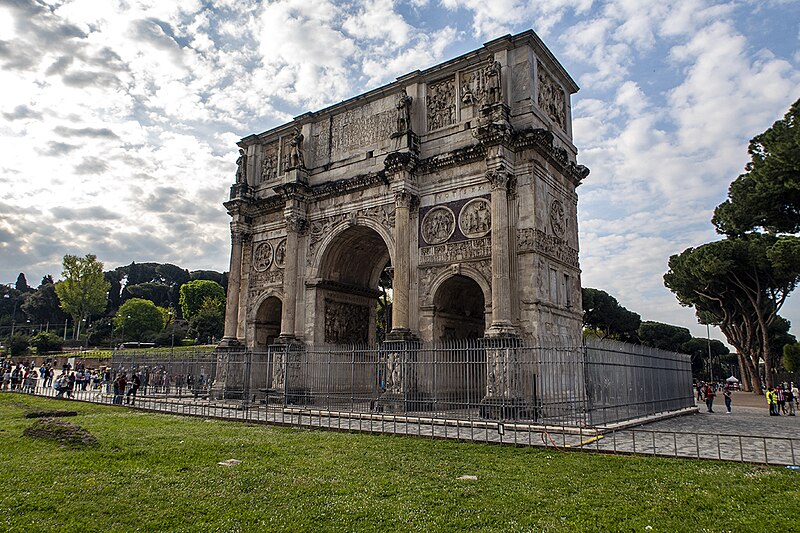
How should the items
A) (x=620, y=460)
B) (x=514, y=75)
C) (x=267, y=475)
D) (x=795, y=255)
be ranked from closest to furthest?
(x=267, y=475), (x=620, y=460), (x=514, y=75), (x=795, y=255)

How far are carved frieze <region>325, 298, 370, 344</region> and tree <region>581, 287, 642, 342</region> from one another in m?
32.2

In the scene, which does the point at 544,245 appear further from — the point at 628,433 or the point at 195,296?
the point at 195,296

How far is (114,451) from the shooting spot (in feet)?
33.0

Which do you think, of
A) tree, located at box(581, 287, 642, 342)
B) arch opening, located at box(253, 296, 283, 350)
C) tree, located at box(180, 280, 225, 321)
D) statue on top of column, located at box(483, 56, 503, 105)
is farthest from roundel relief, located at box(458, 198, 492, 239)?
tree, located at box(180, 280, 225, 321)

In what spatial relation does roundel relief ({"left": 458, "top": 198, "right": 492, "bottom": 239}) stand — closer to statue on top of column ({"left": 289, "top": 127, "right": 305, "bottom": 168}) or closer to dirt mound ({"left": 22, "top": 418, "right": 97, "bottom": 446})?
statue on top of column ({"left": 289, "top": 127, "right": 305, "bottom": 168})

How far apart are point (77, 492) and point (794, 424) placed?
19.1m

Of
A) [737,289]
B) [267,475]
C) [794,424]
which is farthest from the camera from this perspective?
[737,289]

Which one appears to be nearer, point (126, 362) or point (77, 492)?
point (77, 492)

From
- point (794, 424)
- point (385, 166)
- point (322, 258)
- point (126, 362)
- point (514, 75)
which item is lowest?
point (794, 424)

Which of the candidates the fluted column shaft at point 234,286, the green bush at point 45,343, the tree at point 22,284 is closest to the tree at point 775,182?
the fluted column shaft at point 234,286

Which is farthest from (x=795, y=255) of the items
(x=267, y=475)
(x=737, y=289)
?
(x=267, y=475)

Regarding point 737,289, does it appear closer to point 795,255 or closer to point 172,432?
point 795,255

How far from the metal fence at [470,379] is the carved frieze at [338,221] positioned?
4.43m

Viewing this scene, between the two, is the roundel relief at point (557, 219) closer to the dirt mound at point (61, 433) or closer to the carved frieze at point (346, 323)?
the carved frieze at point (346, 323)
